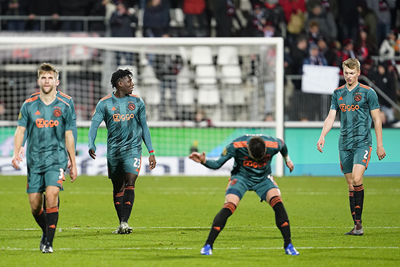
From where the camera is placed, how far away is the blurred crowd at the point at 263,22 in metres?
22.8

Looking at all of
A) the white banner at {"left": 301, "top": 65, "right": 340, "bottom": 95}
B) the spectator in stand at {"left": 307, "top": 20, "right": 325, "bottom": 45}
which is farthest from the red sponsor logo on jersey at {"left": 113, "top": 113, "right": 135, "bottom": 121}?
the spectator in stand at {"left": 307, "top": 20, "right": 325, "bottom": 45}

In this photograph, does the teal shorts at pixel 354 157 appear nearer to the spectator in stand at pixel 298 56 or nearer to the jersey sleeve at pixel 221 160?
the jersey sleeve at pixel 221 160

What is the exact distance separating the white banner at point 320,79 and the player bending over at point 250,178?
1297cm

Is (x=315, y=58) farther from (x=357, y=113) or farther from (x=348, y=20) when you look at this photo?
(x=357, y=113)

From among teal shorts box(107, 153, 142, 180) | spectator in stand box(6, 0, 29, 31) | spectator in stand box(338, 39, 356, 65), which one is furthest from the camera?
spectator in stand box(6, 0, 29, 31)

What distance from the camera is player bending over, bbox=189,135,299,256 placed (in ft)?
25.6

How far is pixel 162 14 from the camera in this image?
2359 cm

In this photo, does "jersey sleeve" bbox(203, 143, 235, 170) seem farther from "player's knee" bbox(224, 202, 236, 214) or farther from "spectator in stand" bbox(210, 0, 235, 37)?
"spectator in stand" bbox(210, 0, 235, 37)

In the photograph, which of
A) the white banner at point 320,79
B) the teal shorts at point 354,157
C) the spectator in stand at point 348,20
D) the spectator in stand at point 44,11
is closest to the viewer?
the teal shorts at point 354,157

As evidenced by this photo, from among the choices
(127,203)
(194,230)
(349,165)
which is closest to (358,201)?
(349,165)

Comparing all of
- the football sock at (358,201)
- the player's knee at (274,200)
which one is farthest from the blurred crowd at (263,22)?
the player's knee at (274,200)

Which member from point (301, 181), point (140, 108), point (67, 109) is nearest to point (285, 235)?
point (67, 109)

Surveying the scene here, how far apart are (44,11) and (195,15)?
14.4ft

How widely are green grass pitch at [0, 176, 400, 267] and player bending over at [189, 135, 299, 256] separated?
299mm
